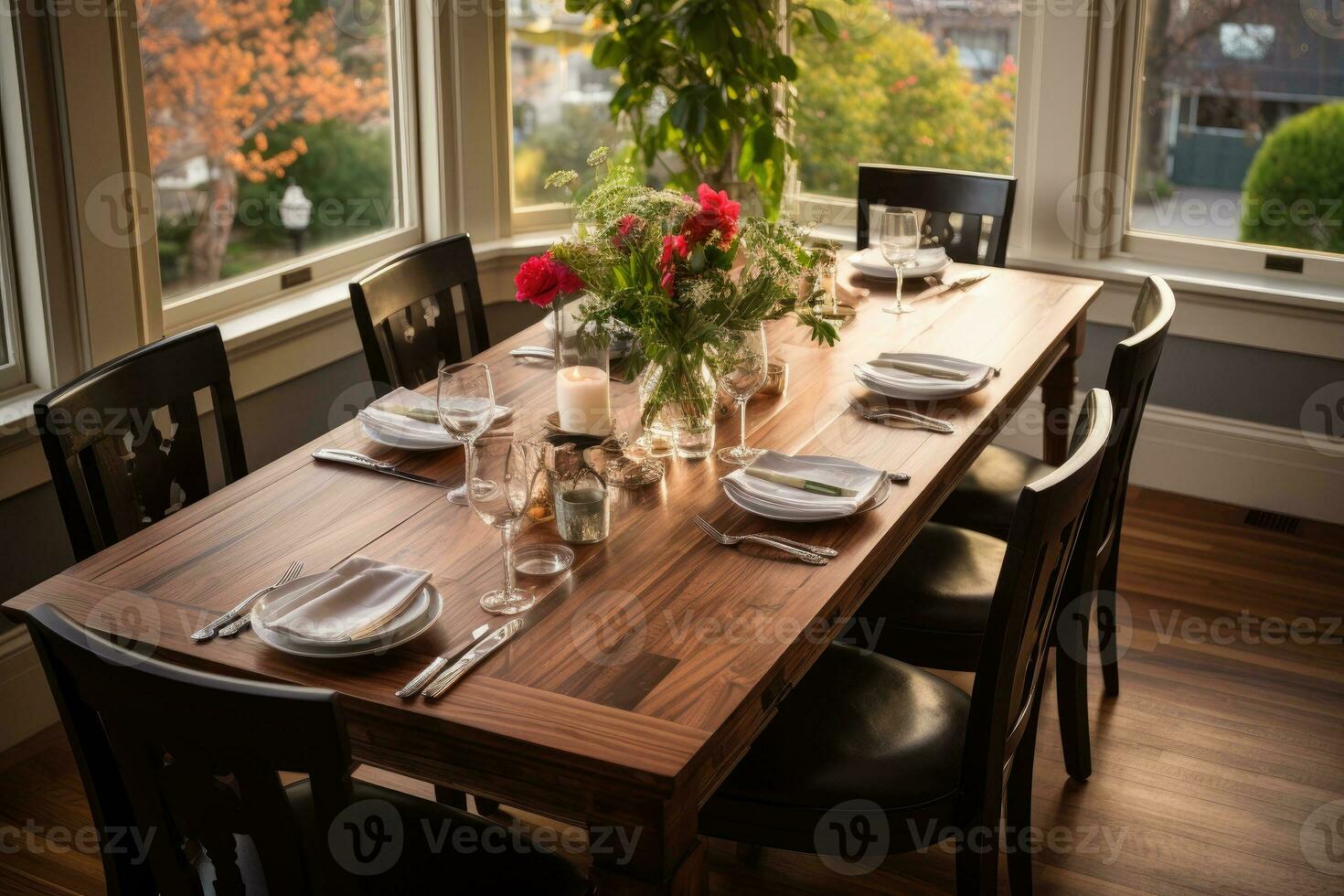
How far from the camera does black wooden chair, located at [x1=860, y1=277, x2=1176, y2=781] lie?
6.74ft

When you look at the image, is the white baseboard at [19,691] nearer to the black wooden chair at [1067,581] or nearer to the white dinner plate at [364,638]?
the white dinner plate at [364,638]

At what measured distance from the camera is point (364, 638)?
4.76 feet

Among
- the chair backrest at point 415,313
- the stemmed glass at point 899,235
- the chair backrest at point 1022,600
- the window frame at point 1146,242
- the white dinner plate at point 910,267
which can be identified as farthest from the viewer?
the window frame at point 1146,242

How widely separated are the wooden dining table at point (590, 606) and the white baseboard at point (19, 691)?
92 cm

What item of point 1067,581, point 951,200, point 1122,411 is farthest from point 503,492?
point 951,200

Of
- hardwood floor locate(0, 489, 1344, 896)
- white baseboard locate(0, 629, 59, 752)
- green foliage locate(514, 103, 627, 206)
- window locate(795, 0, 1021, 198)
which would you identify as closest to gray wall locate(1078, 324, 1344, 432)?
hardwood floor locate(0, 489, 1344, 896)

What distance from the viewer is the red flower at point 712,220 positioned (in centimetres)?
191

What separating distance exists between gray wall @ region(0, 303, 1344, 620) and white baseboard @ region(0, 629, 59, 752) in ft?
2.32

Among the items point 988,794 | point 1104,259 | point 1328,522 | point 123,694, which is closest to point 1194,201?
point 1104,259

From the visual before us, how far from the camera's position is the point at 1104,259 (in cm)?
384

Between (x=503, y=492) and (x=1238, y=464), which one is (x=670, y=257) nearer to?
(x=503, y=492)

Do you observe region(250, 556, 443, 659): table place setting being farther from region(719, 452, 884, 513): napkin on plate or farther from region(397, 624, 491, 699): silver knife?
region(719, 452, 884, 513): napkin on plate

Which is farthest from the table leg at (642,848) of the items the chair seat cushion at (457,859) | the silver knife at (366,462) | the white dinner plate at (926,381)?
the white dinner plate at (926,381)

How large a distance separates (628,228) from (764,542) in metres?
0.50
